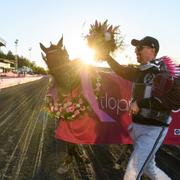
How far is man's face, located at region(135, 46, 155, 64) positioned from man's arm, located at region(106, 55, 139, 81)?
0.14m

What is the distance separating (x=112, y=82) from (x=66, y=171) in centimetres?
201

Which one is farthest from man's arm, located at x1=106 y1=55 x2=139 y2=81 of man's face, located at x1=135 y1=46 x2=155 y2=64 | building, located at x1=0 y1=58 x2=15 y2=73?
building, located at x1=0 y1=58 x2=15 y2=73

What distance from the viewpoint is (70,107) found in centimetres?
680

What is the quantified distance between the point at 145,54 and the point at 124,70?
0.31 m

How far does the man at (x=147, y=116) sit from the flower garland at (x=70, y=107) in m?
2.27

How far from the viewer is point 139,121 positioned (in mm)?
4508

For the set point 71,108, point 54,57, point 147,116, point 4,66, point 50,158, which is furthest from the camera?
point 4,66

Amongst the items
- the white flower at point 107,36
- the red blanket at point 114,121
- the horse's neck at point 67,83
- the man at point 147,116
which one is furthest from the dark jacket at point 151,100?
the red blanket at point 114,121

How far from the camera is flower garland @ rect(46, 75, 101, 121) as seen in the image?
683 cm

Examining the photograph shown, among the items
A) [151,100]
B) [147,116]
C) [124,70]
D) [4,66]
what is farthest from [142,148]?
[4,66]

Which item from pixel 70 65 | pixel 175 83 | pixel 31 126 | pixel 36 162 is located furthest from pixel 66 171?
pixel 31 126

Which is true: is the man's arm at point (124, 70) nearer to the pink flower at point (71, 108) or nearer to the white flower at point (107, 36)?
the white flower at point (107, 36)

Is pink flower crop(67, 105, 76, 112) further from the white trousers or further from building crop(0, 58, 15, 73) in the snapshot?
building crop(0, 58, 15, 73)

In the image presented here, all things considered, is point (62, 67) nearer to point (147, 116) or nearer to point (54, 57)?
point (54, 57)
